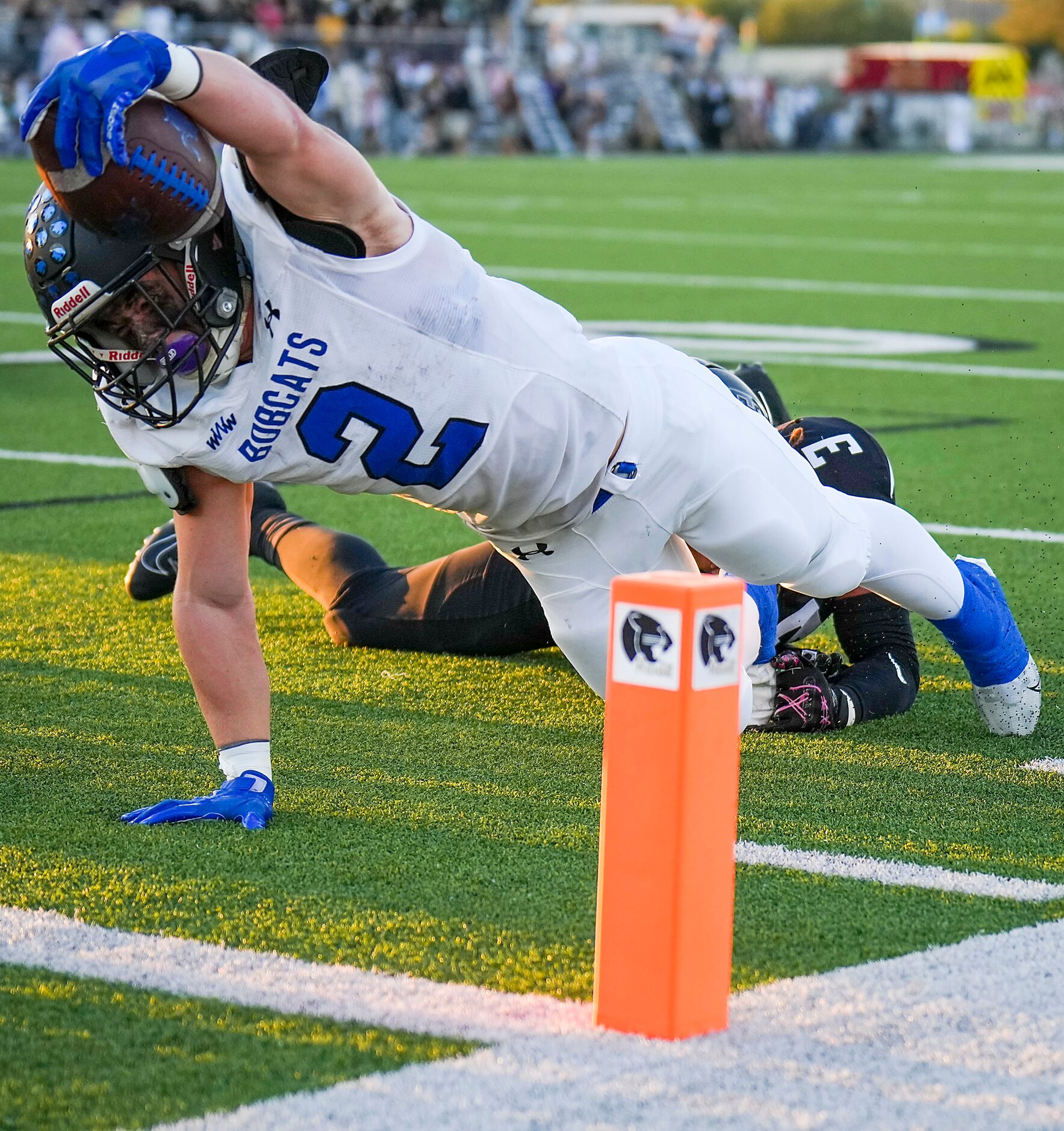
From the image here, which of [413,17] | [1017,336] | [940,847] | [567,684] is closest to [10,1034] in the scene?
[940,847]

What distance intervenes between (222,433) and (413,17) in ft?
112

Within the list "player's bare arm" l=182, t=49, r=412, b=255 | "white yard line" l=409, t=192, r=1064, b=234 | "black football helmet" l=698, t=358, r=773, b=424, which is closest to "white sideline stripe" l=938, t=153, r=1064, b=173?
"white yard line" l=409, t=192, r=1064, b=234

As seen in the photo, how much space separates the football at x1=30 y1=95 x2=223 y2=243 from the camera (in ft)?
8.56

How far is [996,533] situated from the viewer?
229 inches

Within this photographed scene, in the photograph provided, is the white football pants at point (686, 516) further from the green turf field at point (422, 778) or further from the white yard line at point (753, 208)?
the white yard line at point (753, 208)

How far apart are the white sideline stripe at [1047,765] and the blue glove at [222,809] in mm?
1435

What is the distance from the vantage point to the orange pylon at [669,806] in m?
2.29

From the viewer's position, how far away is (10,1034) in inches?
94.0

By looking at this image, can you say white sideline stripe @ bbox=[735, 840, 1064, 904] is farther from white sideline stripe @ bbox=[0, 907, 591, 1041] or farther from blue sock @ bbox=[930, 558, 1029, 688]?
blue sock @ bbox=[930, 558, 1029, 688]

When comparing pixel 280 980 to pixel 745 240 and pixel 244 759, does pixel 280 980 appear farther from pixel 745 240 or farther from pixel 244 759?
pixel 745 240

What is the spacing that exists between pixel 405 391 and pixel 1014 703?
1551 mm

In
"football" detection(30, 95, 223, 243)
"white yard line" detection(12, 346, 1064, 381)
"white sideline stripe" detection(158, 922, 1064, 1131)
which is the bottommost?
"white yard line" detection(12, 346, 1064, 381)

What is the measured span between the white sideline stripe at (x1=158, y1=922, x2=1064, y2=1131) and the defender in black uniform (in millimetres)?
1423

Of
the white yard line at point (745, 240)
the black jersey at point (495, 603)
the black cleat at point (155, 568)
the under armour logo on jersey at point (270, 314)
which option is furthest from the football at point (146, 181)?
the white yard line at point (745, 240)
